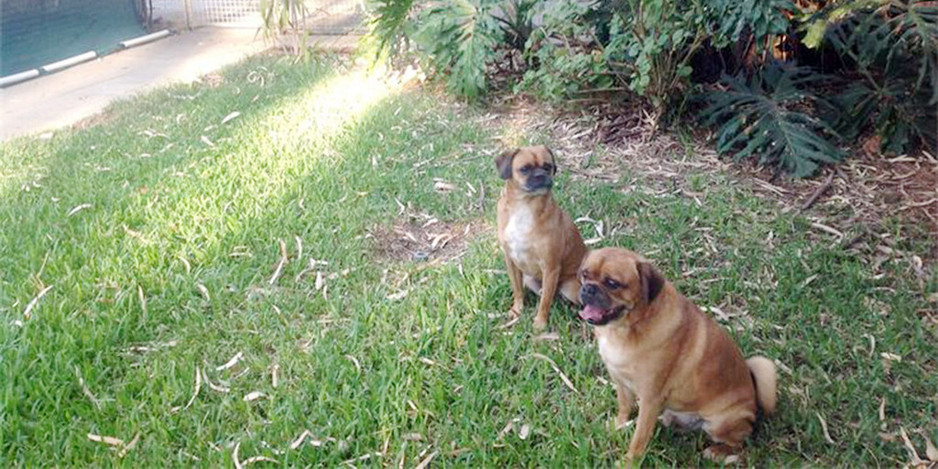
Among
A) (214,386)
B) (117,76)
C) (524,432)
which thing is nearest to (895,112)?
(524,432)

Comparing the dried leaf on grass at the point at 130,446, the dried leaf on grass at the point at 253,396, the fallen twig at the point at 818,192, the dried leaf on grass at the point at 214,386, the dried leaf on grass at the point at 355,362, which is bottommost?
the dried leaf on grass at the point at 214,386

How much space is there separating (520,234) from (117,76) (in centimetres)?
696

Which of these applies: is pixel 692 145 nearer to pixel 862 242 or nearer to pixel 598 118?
pixel 598 118

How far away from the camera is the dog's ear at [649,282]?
8.72 feet

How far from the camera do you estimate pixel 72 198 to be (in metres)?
5.16

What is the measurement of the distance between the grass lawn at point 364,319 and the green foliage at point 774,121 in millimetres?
391

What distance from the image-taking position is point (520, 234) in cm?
366

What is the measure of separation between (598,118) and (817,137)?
1.60 metres

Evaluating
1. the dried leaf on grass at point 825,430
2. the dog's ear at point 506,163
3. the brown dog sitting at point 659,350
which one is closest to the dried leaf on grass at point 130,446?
the brown dog sitting at point 659,350

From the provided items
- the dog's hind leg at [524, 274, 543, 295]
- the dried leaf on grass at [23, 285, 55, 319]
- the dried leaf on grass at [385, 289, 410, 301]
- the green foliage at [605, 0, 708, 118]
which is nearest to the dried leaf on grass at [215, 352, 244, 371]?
the dried leaf on grass at [385, 289, 410, 301]

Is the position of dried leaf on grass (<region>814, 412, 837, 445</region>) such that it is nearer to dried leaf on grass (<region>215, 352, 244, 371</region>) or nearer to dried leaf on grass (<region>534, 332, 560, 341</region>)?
dried leaf on grass (<region>534, 332, 560, 341</region>)

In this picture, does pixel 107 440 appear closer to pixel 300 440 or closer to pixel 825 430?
pixel 300 440

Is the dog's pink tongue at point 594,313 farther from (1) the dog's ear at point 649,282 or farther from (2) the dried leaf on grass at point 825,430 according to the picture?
(2) the dried leaf on grass at point 825,430

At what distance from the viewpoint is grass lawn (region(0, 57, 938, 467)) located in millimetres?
3016
